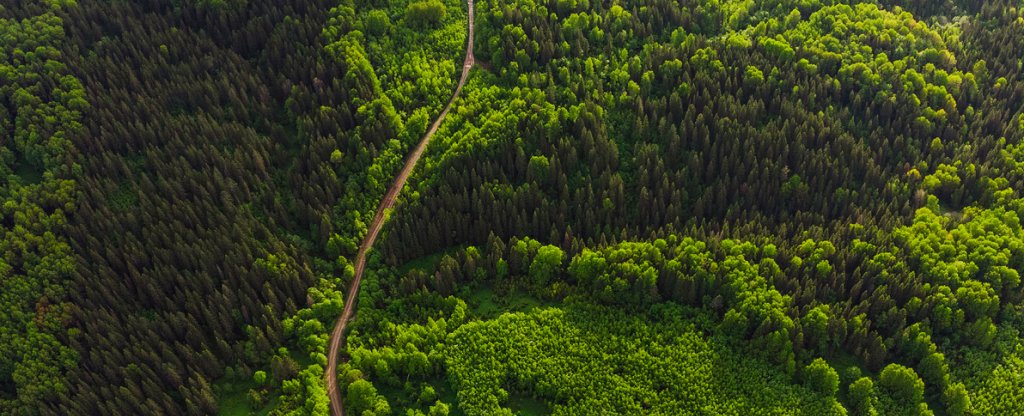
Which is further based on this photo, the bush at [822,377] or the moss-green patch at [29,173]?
the moss-green patch at [29,173]

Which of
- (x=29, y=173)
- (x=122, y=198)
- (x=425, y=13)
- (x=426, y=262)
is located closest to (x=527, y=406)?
(x=426, y=262)

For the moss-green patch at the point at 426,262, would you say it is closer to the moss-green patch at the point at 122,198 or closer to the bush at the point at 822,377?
the moss-green patch at the point at 122,198

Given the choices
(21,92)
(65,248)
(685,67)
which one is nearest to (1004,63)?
(685,67)

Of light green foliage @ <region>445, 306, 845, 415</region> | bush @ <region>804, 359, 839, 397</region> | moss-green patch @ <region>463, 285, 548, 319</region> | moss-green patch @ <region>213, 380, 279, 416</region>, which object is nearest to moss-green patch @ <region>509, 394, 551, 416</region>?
light green foliage @ <region>445, 306, 845, 415</region>

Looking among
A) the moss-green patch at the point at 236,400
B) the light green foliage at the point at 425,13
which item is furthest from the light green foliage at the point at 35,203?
the light green foliage at the point at 425,13

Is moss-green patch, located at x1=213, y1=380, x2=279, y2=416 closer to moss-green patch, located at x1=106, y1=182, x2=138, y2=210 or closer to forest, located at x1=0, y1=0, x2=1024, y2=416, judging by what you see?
forest, located at x1=0, y1=0, x2=1024, y2=416

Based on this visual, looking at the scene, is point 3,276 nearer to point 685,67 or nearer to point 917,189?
point 685,67
